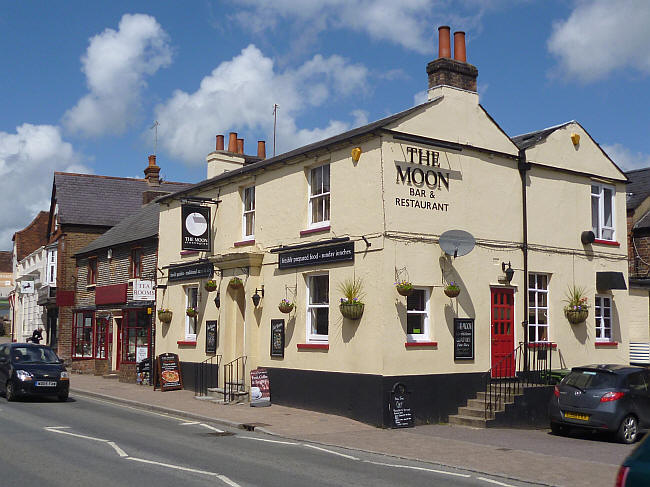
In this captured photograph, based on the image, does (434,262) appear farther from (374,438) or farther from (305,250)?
(374,438)

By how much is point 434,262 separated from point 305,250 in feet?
10.9

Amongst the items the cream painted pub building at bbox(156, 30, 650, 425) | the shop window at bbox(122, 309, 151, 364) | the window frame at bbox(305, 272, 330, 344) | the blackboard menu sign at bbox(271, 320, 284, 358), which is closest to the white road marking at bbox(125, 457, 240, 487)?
the cream painted pub building at bbox(156, 30, 650, 425)

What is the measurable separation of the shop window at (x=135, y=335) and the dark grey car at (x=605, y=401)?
1629 cm

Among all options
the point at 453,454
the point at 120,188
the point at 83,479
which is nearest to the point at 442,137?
the point at 453,454

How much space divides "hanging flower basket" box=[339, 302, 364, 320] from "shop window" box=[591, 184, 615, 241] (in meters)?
8.53

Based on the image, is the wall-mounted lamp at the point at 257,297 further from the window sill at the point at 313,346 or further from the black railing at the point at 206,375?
the black railing at the point at 206,375

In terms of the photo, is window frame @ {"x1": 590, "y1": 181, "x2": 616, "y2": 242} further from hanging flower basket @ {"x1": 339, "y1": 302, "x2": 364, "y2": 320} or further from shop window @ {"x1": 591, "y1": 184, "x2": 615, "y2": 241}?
hanging flower basket @ {"x1": 339, "y1": 302, "x2": 364, "y2": 320}

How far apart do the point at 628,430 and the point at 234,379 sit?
416 inches

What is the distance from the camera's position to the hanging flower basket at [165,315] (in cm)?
2445

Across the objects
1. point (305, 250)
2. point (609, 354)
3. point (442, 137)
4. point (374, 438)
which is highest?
point (442, 137)

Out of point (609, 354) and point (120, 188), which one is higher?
point (120, 188)

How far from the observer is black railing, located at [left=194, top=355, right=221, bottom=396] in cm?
2127

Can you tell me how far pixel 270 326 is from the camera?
19.4m

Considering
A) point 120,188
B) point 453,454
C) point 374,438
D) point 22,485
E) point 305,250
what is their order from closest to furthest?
point 22,485
point 453,454
point 374,438
point 305,250
point 120,188
